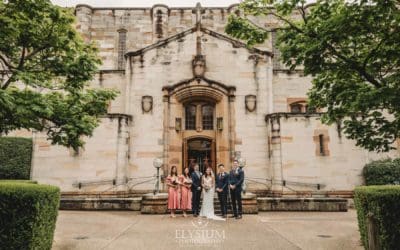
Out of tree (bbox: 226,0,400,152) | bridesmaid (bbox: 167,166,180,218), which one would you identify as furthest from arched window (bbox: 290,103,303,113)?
tree (bbox: 226,0,400,152)

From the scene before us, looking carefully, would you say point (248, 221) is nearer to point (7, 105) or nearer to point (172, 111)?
point (7, 105)

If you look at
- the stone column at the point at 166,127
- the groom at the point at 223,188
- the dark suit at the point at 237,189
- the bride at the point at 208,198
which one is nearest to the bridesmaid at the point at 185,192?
the bride at the point at 208,198

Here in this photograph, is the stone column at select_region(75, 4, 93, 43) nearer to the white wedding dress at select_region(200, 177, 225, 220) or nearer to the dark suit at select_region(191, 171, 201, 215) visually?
the dark suit at select_region(191, 171, 201, 215)

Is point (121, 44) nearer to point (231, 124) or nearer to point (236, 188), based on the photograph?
point (231, 124)

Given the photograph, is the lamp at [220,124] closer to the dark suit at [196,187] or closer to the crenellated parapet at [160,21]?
the dark suit at [196,187]

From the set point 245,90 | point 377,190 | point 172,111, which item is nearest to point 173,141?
point 172,111

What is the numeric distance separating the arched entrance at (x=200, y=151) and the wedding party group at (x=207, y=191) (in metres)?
6.09

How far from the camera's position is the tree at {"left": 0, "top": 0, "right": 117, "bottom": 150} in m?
7.09

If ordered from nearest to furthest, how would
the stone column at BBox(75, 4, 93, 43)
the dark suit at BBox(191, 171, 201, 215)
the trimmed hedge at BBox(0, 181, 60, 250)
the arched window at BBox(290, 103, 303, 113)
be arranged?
the trimmed hedge at BBox(0, 181, 60, 250), the dark suit at BBox(191, 171, 201, 215), the arched window at BBox(290, 103, 303, 113), the stone column at BBox(75, 4, 93, 43)

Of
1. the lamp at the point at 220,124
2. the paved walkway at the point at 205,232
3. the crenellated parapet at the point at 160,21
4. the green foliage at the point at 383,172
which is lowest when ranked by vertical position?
the paved walkway at the point at 205,232

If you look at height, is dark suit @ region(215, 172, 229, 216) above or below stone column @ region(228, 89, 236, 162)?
below

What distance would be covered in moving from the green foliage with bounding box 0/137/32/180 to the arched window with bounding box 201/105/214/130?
9215 millimetres

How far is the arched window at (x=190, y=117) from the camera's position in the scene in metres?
19.3

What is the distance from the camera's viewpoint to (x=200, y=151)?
19188 mm
